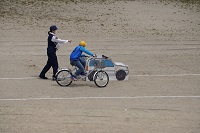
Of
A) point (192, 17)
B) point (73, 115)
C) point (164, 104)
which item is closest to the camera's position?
point (73, 115)

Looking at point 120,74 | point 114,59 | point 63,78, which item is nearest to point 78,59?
point 63,78

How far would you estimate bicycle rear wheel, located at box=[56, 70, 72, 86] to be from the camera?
1955cm

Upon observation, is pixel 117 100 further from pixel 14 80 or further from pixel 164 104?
pixel 14 80

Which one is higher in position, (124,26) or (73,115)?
(124,26)

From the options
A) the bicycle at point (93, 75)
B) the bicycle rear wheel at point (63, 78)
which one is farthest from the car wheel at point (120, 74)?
the bicycle rear wheel at point (63, 78)

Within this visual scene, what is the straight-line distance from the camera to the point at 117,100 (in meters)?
18.1

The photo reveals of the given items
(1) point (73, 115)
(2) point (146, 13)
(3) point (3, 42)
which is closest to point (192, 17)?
(2) point (146, 13)

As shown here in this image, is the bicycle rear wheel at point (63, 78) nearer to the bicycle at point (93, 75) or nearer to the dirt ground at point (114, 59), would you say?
the bicycle at point (93, 75)

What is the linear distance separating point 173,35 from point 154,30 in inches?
52.9

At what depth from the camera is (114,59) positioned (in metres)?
25.2

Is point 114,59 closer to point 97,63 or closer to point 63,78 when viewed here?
point 97,63

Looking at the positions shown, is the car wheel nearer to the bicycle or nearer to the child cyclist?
the bicycle

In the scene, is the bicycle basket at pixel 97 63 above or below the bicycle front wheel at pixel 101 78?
above

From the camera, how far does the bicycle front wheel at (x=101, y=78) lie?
19562 millimetres
